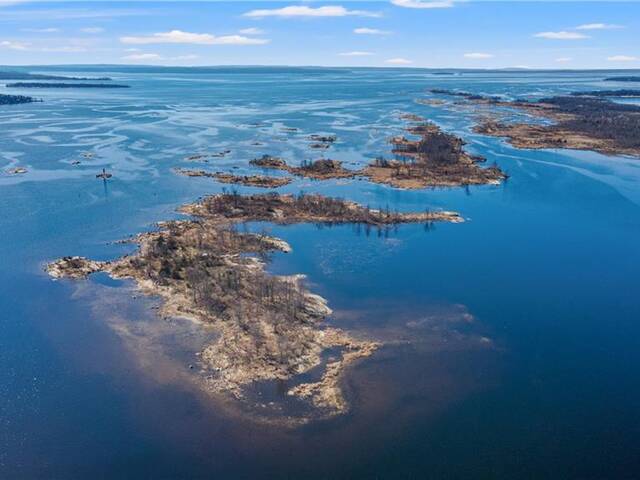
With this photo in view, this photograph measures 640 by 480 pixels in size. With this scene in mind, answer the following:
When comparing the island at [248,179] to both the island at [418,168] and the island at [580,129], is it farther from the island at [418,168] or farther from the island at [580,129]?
the island at [580,129]

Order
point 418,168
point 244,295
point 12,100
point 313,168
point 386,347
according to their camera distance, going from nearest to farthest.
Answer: point 386,347, point 244,295, point 313,168, point 418,168, point 12,100

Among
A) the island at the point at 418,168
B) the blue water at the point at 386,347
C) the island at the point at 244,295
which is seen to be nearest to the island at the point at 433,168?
the island at the point at 418,168

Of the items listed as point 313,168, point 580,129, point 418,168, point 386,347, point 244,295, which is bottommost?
point 386,347

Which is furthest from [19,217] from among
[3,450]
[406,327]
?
[406,327]

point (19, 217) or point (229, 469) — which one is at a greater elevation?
point (19, 217)

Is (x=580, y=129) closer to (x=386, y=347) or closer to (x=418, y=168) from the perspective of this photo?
(x=418, y=168)

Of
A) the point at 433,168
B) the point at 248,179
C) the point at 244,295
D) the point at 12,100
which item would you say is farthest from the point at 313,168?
the point at 12,100

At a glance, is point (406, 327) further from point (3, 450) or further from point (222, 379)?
point (3, 450)
